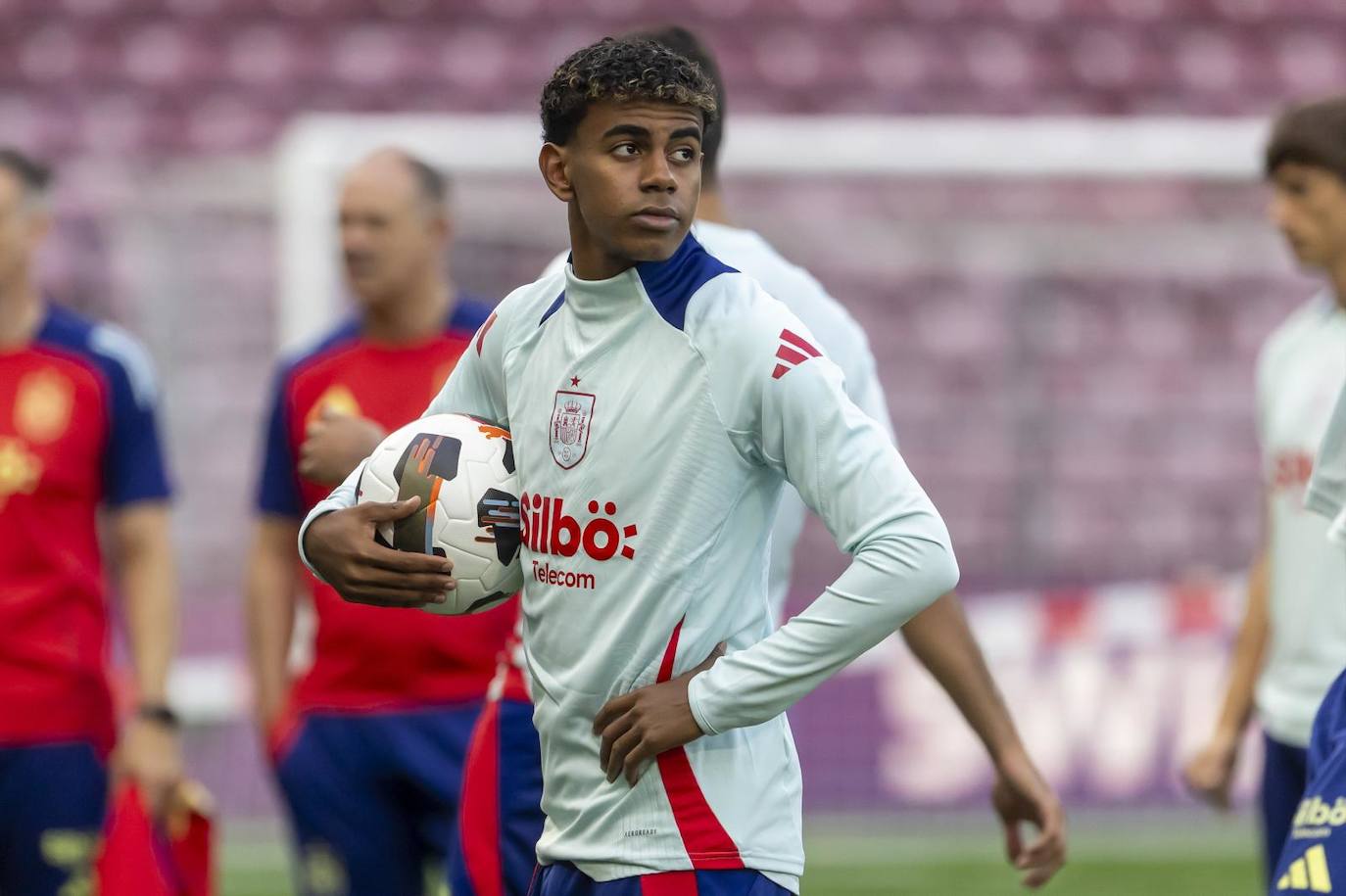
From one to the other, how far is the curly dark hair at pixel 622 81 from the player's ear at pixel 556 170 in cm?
3

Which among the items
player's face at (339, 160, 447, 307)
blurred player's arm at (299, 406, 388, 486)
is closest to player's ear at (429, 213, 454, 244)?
player's face at (339, 160, 447, 307)

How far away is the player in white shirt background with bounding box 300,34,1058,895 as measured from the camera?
8.98 ft

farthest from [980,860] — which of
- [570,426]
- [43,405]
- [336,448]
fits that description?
[570,426]

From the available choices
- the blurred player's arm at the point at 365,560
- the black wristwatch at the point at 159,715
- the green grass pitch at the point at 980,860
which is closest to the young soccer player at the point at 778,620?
the blurred player's arm at the point at 365,560

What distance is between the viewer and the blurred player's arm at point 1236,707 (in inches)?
195

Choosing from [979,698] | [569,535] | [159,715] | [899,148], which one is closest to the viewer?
[569,535]

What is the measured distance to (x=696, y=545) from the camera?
284 centimetres

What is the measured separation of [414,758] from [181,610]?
15.3ft

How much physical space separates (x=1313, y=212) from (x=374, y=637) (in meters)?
2.35

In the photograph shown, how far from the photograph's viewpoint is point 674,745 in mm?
2783

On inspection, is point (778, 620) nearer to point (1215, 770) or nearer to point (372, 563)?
point (372, 563)

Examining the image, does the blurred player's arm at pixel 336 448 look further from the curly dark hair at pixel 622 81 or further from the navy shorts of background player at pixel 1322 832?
the navy shorts of background player at pixel 1322 832

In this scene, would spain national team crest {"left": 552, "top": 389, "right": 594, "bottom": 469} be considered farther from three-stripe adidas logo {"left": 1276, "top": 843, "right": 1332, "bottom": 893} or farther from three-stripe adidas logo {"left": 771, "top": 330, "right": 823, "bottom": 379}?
three-stripe adidas logo {"left": 1276, "top": 843, "right": 1332, "bottom": 893}

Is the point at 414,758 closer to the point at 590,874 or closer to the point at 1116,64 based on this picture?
the point at 590,874
